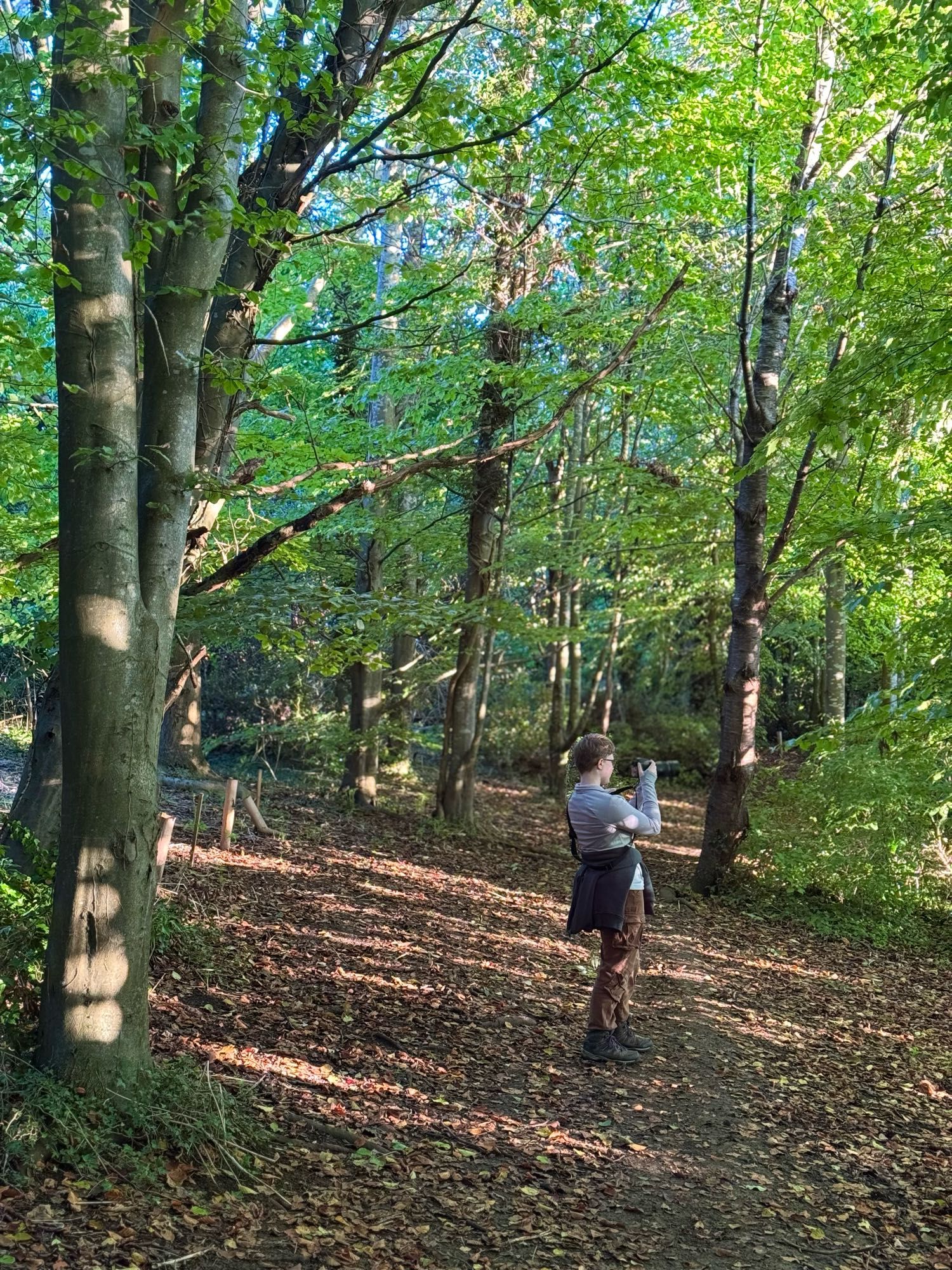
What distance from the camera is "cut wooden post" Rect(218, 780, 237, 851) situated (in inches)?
402

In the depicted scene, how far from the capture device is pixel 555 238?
41.8ft

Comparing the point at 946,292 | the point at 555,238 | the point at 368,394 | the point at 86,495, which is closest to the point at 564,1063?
the point at 86,495

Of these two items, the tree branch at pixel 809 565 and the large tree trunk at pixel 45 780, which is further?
the tree branch at pixel 809 565

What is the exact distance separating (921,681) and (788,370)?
26.4 feet

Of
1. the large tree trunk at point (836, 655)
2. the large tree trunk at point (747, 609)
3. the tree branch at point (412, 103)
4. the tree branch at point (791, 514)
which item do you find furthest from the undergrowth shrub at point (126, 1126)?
the large tree trunk at point (836, 655)

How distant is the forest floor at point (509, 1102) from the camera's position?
3.67 metres

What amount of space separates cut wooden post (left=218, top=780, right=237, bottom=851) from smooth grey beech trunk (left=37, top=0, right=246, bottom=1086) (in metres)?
6.27

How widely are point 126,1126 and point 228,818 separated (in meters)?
6.68

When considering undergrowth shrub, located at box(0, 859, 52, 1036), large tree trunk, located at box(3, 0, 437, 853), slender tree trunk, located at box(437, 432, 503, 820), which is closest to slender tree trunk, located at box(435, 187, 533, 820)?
slender tree trunk, located at box(437, 432, 503, 820)

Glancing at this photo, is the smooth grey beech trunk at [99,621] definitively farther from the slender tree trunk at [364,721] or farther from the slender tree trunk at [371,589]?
the slender tree trunk at [364,721]

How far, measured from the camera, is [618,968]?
5875 mm

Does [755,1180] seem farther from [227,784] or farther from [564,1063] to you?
[227,784]

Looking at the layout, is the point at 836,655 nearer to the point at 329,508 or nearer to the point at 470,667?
the point at 470,667

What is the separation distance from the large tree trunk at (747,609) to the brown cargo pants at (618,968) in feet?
19.7
